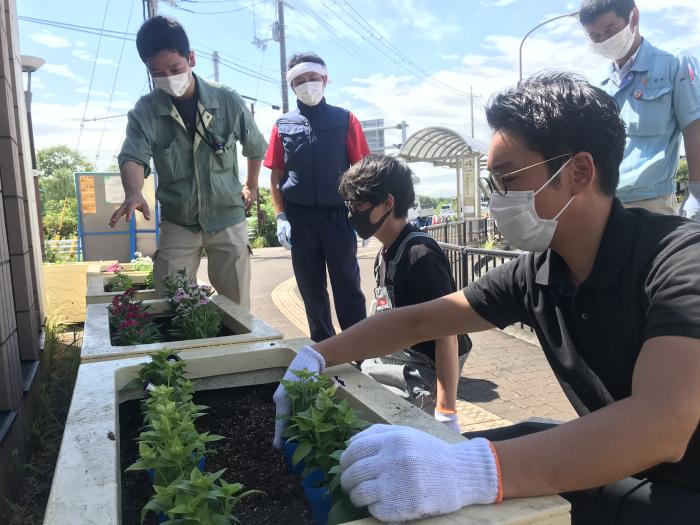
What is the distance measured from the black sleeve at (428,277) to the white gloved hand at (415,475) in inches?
52.0

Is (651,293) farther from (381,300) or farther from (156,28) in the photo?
(156,28)

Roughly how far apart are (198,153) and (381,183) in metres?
1.39

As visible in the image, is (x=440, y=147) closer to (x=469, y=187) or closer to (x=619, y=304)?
(x=469, y=187)

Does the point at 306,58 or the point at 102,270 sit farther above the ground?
the point at 306,58

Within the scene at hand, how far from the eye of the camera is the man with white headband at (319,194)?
375cm

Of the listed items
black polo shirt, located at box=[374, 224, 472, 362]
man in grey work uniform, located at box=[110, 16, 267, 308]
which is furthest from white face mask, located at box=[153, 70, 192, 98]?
black polo shirt, located at box=[374, 224, 472, 362]

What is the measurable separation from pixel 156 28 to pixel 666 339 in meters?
3.05

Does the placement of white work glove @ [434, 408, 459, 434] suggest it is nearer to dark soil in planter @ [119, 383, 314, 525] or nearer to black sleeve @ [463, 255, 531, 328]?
black sleeve @ [463, 255, 531, 328]

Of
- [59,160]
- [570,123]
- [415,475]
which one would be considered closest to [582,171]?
[570,123]

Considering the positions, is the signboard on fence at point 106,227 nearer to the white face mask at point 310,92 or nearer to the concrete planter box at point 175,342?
the white face mask at point 310,92

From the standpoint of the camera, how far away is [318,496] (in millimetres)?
1314

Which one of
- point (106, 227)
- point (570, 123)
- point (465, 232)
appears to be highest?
point (570, 123)

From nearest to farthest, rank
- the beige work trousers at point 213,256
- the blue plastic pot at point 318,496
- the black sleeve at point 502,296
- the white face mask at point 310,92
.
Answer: the blue plastic pot at point 318,496, the black sleeve at point 502,296, the beige work trousers at point 213,256, the white face mask at point 310,92

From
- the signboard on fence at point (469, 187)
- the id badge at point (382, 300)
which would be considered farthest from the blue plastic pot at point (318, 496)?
the signboard on fence at point (469, 187)
